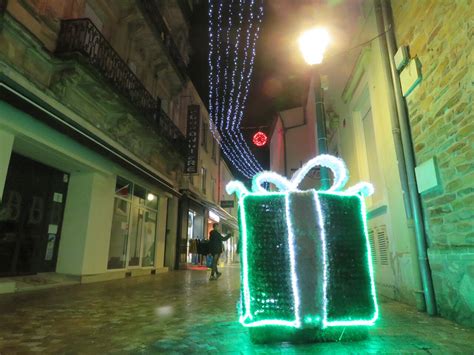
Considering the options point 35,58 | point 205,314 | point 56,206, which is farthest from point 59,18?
point 205,314

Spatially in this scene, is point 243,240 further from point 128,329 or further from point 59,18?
point 59,18

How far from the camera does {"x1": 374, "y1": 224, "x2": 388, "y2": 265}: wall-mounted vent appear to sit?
5.61m

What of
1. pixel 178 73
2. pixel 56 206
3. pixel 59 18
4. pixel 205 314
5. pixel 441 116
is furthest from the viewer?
pixel 178 73

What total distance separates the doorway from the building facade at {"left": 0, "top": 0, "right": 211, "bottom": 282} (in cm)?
2

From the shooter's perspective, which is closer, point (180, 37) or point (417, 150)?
point (417, 150)

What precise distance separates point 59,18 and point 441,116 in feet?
26.7

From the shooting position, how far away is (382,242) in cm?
579

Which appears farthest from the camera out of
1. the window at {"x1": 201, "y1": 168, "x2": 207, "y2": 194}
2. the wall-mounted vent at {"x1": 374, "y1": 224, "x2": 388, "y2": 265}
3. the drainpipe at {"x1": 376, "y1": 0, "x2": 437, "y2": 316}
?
the window at {"x1": 201, "y1": 168, "x2": 207, "y2": 194}

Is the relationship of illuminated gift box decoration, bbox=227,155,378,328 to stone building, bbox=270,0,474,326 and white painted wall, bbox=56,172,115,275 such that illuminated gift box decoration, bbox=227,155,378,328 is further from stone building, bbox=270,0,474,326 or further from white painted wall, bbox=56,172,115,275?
white painted wall, bbox=56,172,115,275

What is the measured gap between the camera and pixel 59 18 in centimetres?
727

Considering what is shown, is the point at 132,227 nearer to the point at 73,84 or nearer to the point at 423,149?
the point at 73,84

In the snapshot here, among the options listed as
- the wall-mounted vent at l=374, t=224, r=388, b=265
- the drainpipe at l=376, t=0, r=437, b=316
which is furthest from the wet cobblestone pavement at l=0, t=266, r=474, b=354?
the wall-mounted vent at l=374, t=224, r=388, b=265

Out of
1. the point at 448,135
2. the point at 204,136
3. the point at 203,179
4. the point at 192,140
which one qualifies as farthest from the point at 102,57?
the point at 203,179

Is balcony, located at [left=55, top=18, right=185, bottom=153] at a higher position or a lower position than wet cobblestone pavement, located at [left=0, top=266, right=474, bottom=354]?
higher
